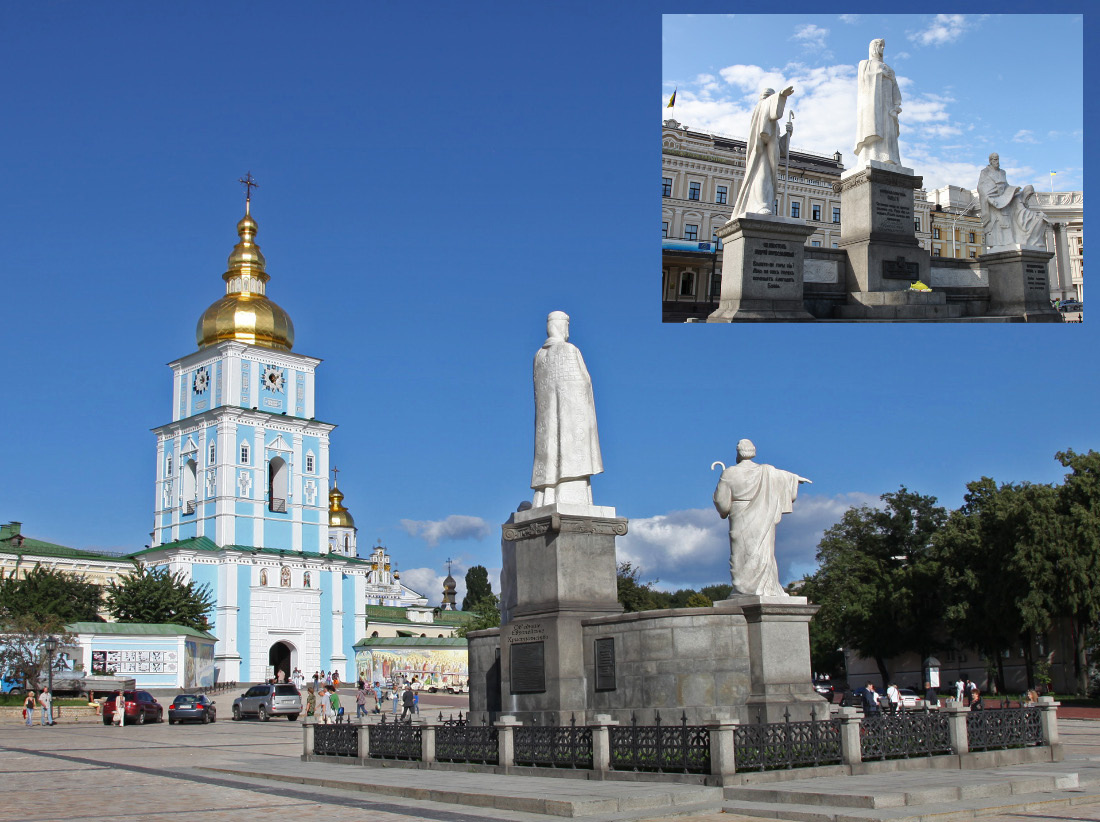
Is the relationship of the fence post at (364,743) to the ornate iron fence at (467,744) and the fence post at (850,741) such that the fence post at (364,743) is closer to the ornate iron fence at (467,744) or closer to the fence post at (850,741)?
the ornate iron fence at (467,744)

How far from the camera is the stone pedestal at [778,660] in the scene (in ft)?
44.2

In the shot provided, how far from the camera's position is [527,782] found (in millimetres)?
12969

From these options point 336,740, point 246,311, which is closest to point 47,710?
point 336,740

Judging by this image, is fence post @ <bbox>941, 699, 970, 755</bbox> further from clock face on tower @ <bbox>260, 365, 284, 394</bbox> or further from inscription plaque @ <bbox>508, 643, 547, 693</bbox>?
clock face on tower @ <bbox>260, 365, 284, 394</bbox>

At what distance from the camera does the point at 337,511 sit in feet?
371

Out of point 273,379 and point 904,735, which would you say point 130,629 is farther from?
point 904,735

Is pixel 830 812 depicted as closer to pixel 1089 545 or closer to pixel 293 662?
pixel 1089 545

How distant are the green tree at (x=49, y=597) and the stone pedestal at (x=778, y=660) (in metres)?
42.2

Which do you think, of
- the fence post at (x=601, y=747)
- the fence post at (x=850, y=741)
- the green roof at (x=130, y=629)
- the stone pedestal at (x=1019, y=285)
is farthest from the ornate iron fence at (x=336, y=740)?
the green roof at (x=130, y=629)

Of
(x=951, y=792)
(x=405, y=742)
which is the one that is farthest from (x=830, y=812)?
(x=405, y=742)

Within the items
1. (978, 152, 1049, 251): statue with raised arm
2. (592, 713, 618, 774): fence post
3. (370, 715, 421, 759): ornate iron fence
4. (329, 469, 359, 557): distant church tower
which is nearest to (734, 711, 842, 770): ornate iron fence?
(592, 713, 618, 774): fence post

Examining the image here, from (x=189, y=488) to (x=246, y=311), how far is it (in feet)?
37.9

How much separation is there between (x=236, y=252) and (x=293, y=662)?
86.5 feet

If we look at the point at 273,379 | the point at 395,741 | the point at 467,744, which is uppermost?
the point at 273,379
